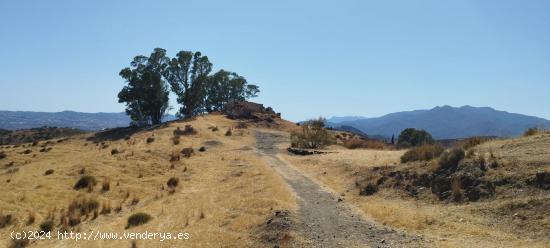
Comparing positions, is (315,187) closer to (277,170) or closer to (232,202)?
(232,202)

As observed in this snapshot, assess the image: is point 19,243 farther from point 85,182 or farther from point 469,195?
point 469,195

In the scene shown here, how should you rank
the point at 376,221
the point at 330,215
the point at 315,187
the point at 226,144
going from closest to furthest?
the point at 376,221 → the point at 330,215 → the point at 315,187 → the point at 226,144

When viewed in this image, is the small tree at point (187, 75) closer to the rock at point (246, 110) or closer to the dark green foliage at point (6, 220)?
the rock at point (246, 110)

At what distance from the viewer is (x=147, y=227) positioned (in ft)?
56.2

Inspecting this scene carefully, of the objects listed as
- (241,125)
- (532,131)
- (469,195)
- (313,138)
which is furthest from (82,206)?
(241,125)

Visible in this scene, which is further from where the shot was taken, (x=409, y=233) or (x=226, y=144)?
(x=226, y=144)

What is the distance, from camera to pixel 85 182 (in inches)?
975

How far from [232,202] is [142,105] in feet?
195

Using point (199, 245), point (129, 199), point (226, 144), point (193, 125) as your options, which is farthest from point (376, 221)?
point (193, 125)

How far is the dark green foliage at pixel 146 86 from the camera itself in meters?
72.2

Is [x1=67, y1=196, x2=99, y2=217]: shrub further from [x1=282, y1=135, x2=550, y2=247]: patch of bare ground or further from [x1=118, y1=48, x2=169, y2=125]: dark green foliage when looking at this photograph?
[x1=118, y1=48, x2=169, y2=125]: dark green foliage

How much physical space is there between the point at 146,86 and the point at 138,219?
56.8 m

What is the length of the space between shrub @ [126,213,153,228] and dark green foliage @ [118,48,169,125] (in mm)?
56408

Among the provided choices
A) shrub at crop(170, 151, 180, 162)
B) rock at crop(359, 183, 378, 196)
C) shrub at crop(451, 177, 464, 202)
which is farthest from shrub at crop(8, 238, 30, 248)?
shrub at crop(170, 151, 180, 162)
